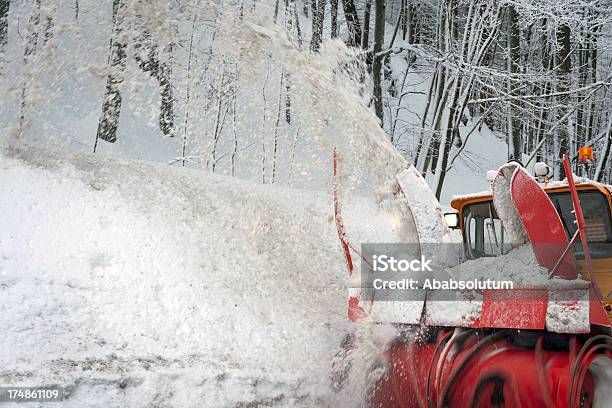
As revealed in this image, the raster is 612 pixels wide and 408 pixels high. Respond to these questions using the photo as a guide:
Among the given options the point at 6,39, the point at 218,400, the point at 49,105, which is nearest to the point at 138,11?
the point at 6,39

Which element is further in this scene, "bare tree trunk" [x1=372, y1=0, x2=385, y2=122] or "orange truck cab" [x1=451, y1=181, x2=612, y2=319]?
"bare tree trunk" [x1=372, y1=0, x2=385, y2=122]

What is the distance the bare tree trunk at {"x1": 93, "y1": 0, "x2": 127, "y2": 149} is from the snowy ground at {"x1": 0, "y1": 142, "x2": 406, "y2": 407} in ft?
5.41

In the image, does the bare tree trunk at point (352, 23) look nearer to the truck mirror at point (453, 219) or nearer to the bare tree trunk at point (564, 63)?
the bare tree trunk at point (564, 63)

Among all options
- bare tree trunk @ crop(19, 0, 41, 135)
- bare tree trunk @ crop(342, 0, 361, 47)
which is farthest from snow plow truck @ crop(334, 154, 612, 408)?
bare tree trunk @ crop(342, 0, 361, 47)

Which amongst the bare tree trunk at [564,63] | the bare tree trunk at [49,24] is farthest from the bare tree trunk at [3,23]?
the bare tree trunk at [564,63]

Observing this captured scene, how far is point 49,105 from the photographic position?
422 inches

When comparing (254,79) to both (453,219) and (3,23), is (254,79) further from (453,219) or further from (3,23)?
(453,219)

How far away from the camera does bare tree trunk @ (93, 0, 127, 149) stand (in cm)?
917

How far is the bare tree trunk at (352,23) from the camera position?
13.7 metres

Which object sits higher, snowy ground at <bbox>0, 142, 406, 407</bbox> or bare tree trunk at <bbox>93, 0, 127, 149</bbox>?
bare tree trunk at <bbox>93, 0, 127, 149</bbox>

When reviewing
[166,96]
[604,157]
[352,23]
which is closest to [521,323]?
[166,96]

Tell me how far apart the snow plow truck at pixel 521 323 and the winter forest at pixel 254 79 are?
429 centimetres

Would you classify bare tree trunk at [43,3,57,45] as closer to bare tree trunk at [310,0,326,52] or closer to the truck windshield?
bare tree trunk at [310,0,326,52]

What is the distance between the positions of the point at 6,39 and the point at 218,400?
758cm
